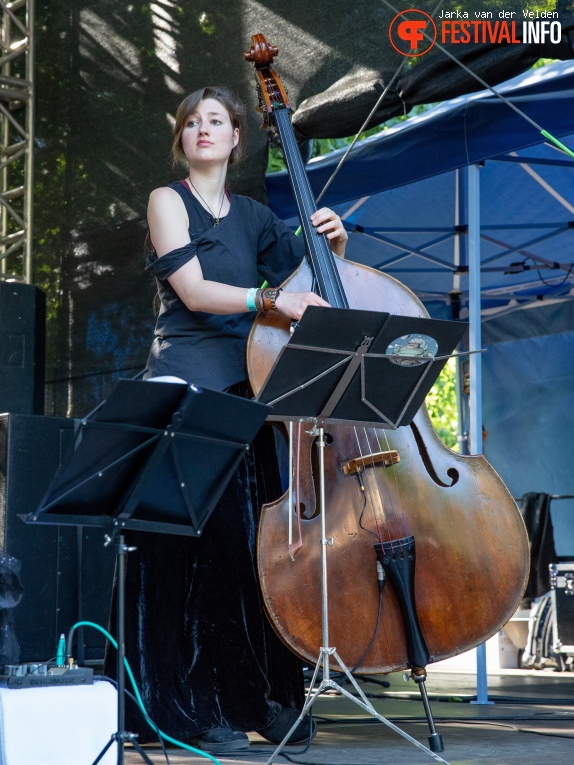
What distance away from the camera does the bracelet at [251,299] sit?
2.46m

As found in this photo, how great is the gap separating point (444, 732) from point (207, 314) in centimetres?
134

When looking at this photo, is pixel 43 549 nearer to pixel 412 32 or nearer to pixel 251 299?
pixel 251 299

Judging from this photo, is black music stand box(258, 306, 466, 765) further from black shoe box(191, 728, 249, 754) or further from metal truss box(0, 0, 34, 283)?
metal truss box(0, 0, 34, 283)

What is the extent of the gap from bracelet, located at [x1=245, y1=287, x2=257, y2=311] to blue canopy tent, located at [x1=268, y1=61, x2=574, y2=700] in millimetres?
1358

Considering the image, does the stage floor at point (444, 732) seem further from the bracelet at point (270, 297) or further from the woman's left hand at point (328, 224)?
the woman's left hand at point (328, 224)

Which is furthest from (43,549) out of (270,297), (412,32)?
(412,32)

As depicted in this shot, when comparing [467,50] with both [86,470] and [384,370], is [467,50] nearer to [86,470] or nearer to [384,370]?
[384,370]

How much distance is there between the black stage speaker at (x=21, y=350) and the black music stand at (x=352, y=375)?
2.73m

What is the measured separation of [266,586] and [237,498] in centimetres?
47

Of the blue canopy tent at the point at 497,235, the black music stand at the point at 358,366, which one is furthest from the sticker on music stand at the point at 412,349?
the blue canopy tent at the point at 497,235

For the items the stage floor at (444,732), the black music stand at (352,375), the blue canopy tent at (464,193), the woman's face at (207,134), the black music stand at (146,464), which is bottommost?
the stage floor at (444,732)

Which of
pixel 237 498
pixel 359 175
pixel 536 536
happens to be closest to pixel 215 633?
pixel 237 498

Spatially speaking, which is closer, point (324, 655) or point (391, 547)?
point (324, 655)

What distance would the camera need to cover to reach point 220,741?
2457mm
